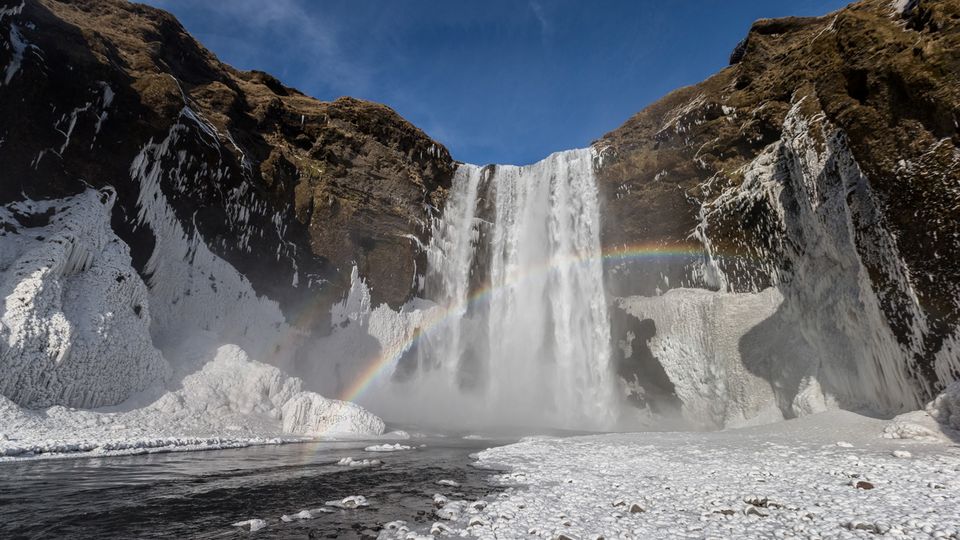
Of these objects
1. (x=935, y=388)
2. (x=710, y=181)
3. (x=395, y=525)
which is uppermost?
(x=710, y=181)

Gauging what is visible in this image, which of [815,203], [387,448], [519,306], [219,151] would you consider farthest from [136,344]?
[815,203]

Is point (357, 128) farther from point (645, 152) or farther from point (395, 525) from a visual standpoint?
point (395, 525)

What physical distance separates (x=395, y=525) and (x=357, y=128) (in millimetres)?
36176

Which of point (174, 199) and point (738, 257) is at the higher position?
point (174, 199)

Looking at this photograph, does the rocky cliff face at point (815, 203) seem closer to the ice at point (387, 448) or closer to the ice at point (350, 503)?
the ice at point (350, 503)

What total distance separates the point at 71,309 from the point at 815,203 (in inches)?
1188

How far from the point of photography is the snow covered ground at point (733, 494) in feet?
22.1

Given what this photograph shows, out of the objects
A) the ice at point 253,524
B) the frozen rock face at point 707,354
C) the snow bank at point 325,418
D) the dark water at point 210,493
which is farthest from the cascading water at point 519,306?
the ice at point 253,524

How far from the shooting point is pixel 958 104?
12438mm

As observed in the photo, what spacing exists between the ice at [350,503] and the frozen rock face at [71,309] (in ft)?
47.9

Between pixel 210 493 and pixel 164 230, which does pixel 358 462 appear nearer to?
pixel 210 493

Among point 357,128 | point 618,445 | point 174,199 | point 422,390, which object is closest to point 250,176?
point 174,199

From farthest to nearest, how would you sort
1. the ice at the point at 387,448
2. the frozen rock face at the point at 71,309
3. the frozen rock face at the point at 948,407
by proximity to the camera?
1. the ice at the point at 387,448
2. the frozen rock face at the point at 71,309
3. the frozen rock face at the point at 948,407

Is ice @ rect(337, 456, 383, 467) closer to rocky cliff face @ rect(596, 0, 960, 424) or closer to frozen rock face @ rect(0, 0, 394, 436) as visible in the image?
frozen rock face @ rect(0, 0, 394, 436)
